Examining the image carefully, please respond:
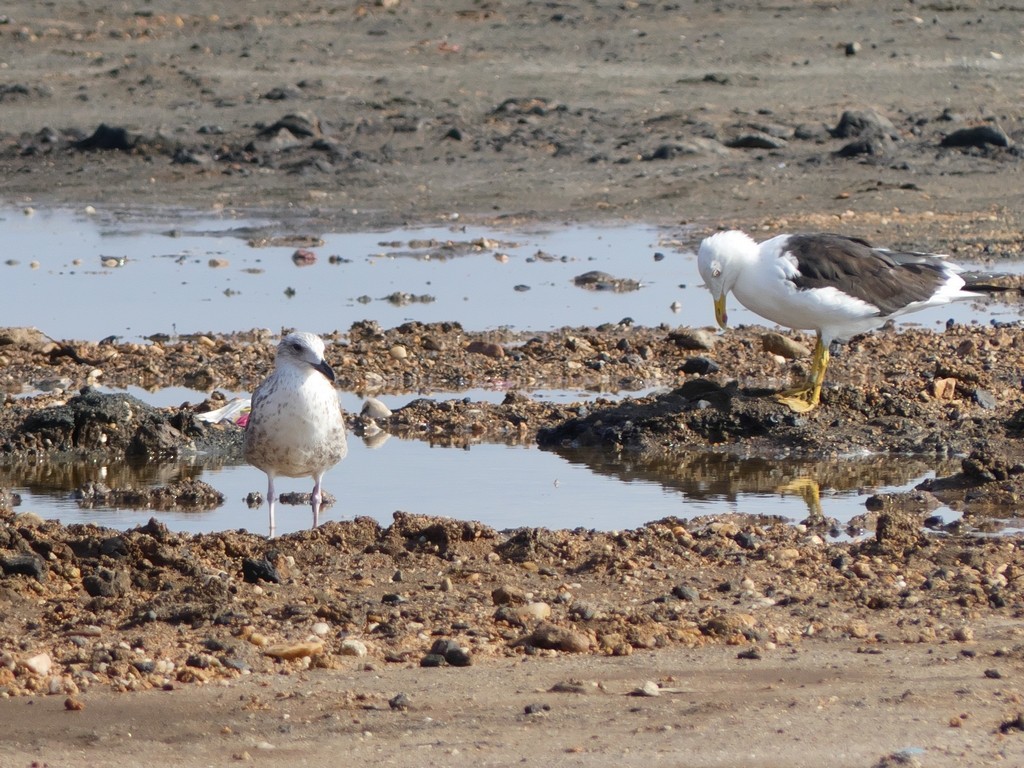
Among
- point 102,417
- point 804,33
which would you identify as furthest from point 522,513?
point 804,33

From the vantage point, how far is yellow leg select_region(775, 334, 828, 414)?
8672mm

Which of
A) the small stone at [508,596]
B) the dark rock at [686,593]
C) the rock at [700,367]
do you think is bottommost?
the rock at [700,367]

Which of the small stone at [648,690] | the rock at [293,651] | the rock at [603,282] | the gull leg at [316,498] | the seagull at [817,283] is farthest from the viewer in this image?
the rock at [603,282]

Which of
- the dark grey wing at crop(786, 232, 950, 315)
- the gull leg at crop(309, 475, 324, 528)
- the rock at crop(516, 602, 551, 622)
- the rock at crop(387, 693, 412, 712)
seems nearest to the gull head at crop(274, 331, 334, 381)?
the gull leg at crop(309, 475, 324, 528)

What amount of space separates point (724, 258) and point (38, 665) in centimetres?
503

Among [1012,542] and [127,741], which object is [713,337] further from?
[127,741]

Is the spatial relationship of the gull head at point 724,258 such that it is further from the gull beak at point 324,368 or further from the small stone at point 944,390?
the gull beak at point 324,368

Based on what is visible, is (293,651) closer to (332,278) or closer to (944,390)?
(944,390)

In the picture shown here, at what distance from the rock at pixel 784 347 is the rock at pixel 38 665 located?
6068 mm

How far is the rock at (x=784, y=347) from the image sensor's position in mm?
10281

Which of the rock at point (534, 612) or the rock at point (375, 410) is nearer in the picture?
the rock at point (534, 612)

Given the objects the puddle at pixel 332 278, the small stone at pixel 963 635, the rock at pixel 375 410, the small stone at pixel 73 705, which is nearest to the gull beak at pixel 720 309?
the rock at pixel 375 410

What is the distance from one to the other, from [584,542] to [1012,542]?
5.01 feet

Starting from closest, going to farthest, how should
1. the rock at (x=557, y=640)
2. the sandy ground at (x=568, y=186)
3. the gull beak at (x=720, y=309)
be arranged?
the sandy ground at (x=568, y=186) → the rock at (x=557, y=640) → the gull beak at (x=720, y=309)
